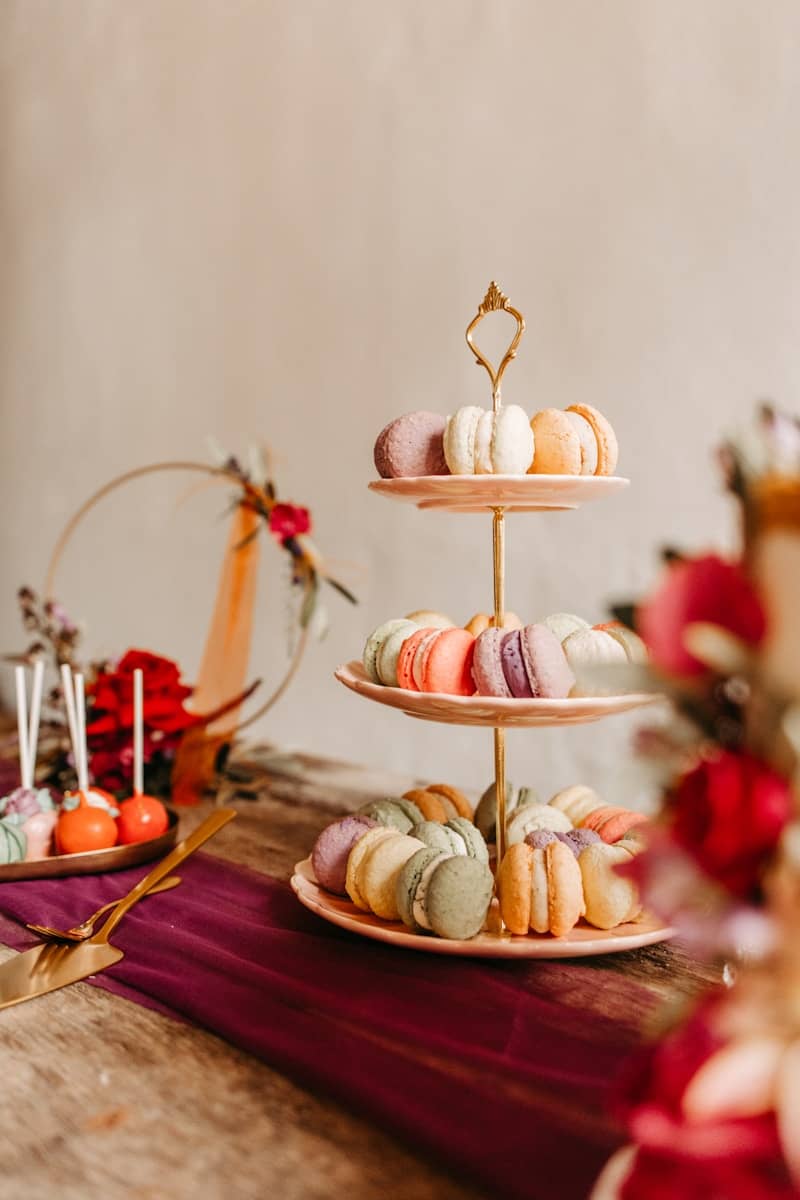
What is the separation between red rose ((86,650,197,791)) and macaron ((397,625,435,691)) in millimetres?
546

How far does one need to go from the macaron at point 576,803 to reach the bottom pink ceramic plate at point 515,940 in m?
0.13

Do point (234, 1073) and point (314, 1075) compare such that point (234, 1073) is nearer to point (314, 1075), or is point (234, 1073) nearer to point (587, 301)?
point (314, 1075)

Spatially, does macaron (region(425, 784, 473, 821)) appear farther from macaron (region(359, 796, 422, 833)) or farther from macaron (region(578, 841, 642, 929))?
macaron (region(578, 841, 642, 929))

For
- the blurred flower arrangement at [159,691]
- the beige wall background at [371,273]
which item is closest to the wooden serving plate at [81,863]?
the blurred flower arrangement at [159,691]

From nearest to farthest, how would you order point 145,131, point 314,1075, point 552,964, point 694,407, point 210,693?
→ point 314,1075
point 552,964
point 210,693
point 694,407
point 145,131

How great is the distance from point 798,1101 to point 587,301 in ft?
5.35

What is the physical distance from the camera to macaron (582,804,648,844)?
936 mm

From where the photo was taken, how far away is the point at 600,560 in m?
1.92

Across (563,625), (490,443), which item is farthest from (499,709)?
(490,443)

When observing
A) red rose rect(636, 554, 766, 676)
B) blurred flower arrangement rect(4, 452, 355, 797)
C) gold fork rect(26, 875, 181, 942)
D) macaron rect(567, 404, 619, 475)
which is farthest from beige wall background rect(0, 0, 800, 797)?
red rose rect(636, 554, 766, 676)

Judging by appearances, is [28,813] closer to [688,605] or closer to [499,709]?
[499,709]

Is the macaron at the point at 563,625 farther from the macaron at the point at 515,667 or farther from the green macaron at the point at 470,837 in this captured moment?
the green macaron at the point at 470,837

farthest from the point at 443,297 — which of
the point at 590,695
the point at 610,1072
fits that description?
the point at 610,1072

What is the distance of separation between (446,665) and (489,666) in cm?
4
